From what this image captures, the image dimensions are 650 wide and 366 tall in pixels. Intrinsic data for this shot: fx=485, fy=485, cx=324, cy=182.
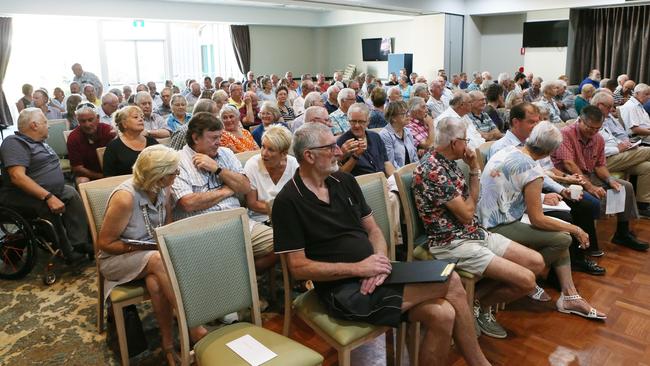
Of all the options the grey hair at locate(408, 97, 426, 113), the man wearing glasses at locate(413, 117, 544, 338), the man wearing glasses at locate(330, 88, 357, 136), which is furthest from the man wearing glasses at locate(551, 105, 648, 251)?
the man wearing glasses at locate(330, 88, 357, 136)

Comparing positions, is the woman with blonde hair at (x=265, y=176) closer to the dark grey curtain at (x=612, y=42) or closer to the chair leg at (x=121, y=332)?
the chair leg at (x=121, y=332)

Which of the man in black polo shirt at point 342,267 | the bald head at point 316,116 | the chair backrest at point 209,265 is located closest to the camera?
the chair backrest at point 209,265

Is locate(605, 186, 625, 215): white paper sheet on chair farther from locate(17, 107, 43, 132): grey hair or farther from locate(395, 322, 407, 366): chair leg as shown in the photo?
locate(17, 107, 43, 132): grey hair

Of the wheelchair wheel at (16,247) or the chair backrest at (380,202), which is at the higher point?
the chair backrest at (380,202)

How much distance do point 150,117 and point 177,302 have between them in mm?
3819

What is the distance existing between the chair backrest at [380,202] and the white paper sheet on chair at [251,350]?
3.06 feet

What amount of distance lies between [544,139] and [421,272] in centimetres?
120

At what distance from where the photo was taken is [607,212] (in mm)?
3674

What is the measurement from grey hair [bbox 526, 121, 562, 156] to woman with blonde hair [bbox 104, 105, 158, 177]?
8.23 ft

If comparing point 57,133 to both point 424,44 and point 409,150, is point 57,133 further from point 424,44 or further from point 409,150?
point 424,44

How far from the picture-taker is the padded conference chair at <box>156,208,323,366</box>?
1682 mm

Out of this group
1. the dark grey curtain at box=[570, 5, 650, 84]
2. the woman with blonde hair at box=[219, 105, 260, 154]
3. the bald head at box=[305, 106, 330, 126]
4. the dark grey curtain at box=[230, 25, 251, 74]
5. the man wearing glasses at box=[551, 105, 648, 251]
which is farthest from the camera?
the dark grey curtain at box=[230, 25, 251, 74]

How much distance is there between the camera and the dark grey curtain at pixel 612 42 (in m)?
9.88

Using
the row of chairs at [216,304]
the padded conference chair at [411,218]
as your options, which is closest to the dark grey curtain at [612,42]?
the padded conference chair at [411,218]
